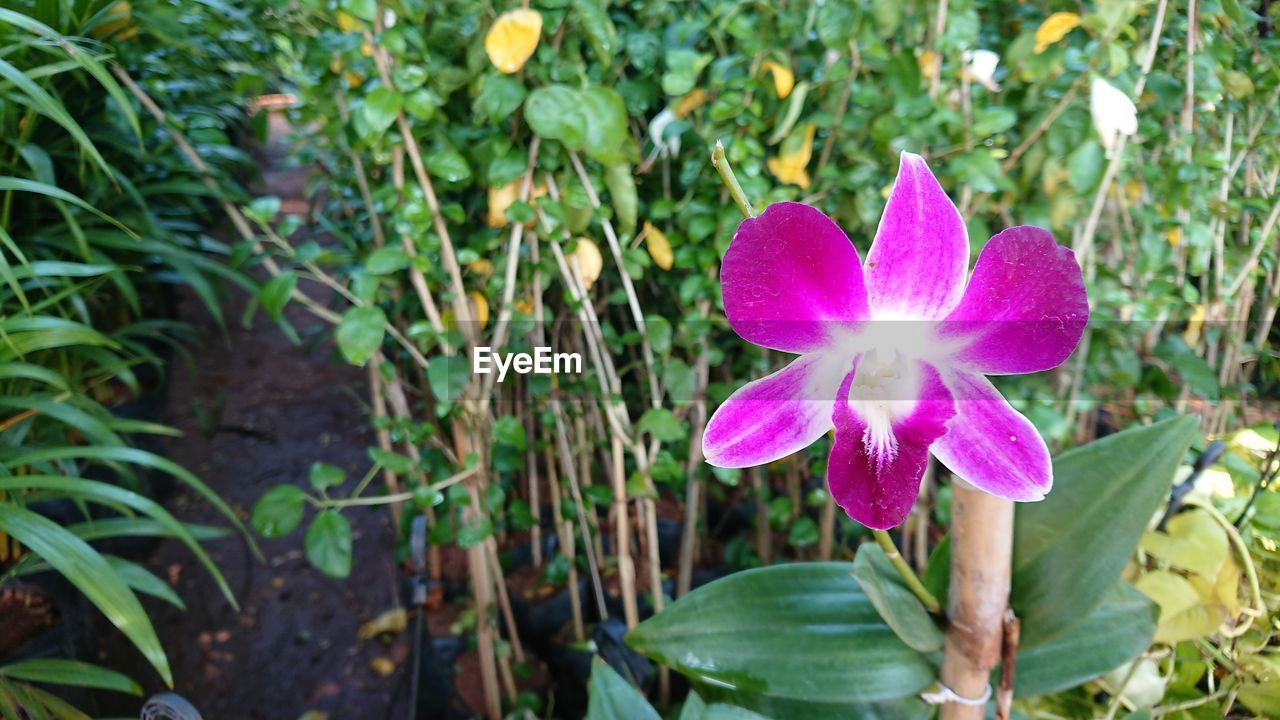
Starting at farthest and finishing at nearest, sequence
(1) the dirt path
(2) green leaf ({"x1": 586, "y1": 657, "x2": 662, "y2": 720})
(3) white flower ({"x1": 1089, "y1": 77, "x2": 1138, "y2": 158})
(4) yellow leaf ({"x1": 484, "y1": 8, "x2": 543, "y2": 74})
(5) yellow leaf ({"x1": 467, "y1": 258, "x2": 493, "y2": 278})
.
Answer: (1) the dirt path → (5) yellow leaf ({"x1": 467, "y1": 258, "x2": 493, "y2": 278}) → (4) yellow leaf ({"x1": 484, "y1": 8, "x2": 543, "y2": 74}) → (3) white flower ({"x1": 1089, "y1": 77, "x2": 1138, "y2": 158}) → (2) green leaf ({"x1": 586, "y1": 657, "x2": 662, "y2": 720})

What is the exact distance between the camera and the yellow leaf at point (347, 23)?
0.75 m

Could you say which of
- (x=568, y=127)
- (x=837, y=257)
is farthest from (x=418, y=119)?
(x=837, y=257)

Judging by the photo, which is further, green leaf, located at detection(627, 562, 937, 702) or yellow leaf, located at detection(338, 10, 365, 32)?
yellow leaf, located at detection(338, 10, 365, 32)

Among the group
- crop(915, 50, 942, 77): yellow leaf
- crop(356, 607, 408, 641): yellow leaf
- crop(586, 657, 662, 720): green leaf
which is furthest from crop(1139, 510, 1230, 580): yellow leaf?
crop(356, 607, 408, 641): yellow leaf

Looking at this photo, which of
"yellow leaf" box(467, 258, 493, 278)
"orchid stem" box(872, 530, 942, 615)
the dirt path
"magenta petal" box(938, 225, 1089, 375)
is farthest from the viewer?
the dirt path

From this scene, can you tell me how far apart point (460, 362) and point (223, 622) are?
3.31 ft

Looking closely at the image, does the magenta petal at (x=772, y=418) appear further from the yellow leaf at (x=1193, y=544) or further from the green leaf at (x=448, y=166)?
the green leaf at (x=448, y=166)

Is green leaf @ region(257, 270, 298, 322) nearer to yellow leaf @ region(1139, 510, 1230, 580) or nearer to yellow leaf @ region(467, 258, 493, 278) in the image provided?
yellow leaf @ region(467, 258, 493, 278)

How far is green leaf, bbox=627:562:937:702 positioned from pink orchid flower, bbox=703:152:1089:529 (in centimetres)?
21

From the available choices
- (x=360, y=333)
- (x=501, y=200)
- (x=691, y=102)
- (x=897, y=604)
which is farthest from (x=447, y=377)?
(x=897, y=604)

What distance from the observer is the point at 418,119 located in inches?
31.6

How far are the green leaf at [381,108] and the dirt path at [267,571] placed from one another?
75cm

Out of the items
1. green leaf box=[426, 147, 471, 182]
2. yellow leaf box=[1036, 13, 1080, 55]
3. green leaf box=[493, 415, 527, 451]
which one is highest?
yellow leaf box=[1036, 13, 1080, 55]

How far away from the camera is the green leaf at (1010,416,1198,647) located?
36cm
